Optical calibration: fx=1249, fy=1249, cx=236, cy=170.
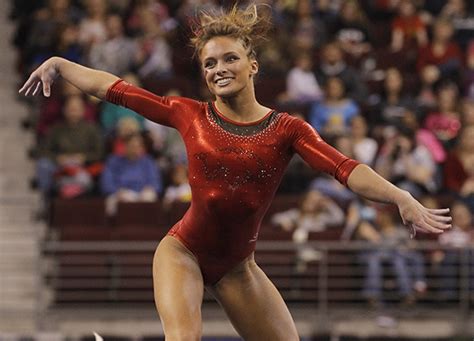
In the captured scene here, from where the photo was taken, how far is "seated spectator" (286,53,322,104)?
37.7 ft

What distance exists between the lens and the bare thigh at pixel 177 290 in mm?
5090

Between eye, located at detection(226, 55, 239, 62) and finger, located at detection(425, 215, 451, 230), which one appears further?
eye, located at detection(226, 55, 239, 62)

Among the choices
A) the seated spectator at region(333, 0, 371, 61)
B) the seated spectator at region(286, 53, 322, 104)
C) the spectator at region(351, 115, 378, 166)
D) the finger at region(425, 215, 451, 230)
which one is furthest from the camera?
the seated spectator at region(333, 0, 371, 61)

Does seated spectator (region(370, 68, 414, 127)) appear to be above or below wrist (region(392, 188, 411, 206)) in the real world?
above

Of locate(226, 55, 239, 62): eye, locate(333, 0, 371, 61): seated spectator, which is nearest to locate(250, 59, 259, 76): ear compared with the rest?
locate(226, 55, 239, 62): eye

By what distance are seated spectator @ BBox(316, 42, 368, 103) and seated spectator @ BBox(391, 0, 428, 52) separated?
0.88 metres

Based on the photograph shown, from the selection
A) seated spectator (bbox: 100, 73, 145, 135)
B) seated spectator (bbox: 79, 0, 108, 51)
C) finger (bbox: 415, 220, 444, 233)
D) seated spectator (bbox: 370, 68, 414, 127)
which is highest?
seated spectator (bbox: 79, 0, 108, 51)

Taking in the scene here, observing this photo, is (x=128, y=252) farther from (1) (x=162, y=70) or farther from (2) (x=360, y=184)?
(2) (x=360, y=184)

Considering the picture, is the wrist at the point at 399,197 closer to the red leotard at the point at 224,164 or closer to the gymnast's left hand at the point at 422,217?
the gymnast's left hand at the point at 422,217

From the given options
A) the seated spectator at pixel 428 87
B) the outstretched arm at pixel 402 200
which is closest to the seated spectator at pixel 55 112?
the seated spectator at pixel 428 87

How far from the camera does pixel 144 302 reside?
32.7 feet

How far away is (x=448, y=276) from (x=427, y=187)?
87cm

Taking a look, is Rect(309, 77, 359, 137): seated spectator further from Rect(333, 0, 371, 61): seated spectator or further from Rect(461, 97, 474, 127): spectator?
Rect(333, 0, 371, 61): seated spectator

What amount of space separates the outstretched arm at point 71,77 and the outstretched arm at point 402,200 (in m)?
1.21
